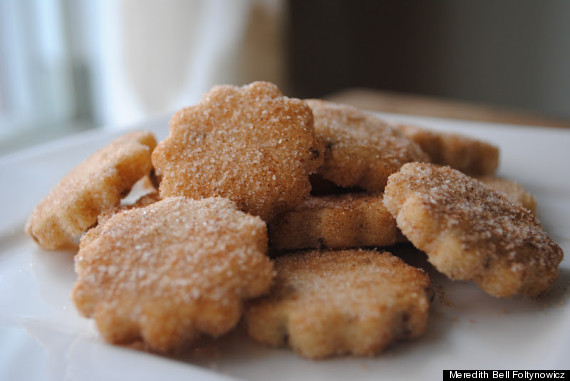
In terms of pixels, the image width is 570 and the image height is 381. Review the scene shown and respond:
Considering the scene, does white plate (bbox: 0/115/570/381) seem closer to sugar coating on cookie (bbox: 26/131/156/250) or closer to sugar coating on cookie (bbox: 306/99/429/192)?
sugar coating on cookie (bbox: 26/131/156/250)

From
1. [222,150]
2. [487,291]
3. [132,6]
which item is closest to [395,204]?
[487,291]

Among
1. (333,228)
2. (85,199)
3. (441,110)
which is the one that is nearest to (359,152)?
(333,228)

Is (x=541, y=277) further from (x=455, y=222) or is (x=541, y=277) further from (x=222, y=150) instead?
(x=222, y=150)

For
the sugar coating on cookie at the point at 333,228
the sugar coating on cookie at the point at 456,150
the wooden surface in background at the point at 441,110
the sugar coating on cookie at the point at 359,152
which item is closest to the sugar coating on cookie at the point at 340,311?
the sugar coating on cookie at the point at 333,228

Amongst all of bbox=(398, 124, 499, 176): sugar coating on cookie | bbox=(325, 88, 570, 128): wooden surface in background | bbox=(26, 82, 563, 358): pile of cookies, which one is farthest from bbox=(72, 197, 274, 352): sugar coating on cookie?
bbox=(325, 88, 570, 128): wooden surface in background

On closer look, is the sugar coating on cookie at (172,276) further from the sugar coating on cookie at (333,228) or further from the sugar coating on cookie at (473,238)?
the sugar coating on cookie at (473,238)

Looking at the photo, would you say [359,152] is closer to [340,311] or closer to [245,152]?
[245,152]
